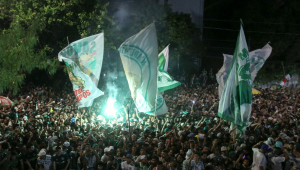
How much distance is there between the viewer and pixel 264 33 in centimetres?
3098

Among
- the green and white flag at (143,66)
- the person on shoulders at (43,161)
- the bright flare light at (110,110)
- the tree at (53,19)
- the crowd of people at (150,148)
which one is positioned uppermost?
the tree at (53,19)

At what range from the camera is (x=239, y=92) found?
9.28 meters

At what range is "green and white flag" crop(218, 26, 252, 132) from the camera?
9102 mm

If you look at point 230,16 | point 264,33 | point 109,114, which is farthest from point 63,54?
point 230,16

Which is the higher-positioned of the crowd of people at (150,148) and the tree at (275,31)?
the tree at (275,31)

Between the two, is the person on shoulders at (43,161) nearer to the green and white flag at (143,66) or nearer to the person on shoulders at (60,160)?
the person on shoulders at (60,160)

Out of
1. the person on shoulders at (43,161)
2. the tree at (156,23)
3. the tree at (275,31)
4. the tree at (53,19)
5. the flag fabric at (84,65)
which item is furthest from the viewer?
the tree at (275,31)

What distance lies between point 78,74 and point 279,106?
11111 mm

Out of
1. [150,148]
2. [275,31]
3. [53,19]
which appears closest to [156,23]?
[53,19]

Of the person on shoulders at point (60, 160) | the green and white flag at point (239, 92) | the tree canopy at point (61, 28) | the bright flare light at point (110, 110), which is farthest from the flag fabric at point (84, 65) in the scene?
the green and white flag at point (239, 92)

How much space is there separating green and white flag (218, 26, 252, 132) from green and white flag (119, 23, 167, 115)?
197cm

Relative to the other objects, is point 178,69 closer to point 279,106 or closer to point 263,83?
point 263,83

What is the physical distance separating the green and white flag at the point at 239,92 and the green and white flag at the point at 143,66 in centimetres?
197

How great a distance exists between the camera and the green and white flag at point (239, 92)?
910cm
